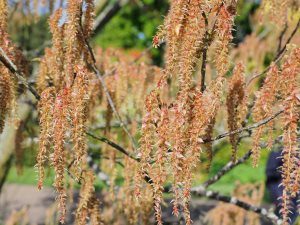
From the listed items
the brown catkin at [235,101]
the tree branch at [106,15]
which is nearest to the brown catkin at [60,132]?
the brown catkin at [235,101]

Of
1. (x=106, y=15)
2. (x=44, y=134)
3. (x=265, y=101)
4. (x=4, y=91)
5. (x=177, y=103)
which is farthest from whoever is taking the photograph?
(x=106, y=15)

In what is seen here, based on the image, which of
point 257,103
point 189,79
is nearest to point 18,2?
point 257,103

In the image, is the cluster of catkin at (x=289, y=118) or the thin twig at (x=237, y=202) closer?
the cluster of catkin at (x=289, y=118)

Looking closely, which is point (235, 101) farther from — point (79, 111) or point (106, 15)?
point (106, 15)

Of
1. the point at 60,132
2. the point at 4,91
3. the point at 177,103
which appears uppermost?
the point at 4,91

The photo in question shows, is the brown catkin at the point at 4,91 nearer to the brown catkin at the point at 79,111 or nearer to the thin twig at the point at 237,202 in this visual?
the brown catkin at the point at 79,111

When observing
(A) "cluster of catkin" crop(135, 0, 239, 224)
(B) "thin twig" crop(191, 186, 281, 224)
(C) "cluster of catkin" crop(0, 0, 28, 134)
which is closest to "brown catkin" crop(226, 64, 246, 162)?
(A) "cluster of catkin" crop(135, 0, 239, 224)

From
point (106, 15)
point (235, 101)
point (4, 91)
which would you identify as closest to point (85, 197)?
point (4, 91)

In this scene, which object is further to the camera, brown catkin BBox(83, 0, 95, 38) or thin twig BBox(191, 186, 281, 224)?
thin twig BBox(191, 186, 281, 224)

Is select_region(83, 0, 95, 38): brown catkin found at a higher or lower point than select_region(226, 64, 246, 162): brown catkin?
higher

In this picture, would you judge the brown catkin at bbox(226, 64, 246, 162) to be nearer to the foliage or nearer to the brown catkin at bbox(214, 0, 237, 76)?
the foliage

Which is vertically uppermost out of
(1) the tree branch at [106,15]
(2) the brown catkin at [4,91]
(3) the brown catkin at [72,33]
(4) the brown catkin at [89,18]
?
(1) the tree branch at [106,15]

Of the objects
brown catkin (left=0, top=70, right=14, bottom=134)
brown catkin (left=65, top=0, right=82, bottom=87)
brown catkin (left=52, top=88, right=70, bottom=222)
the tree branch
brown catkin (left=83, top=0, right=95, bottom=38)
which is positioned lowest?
brown catkin (left=52, top=88, right=70, bottom=222)

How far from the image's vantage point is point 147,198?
2605 millimetres
